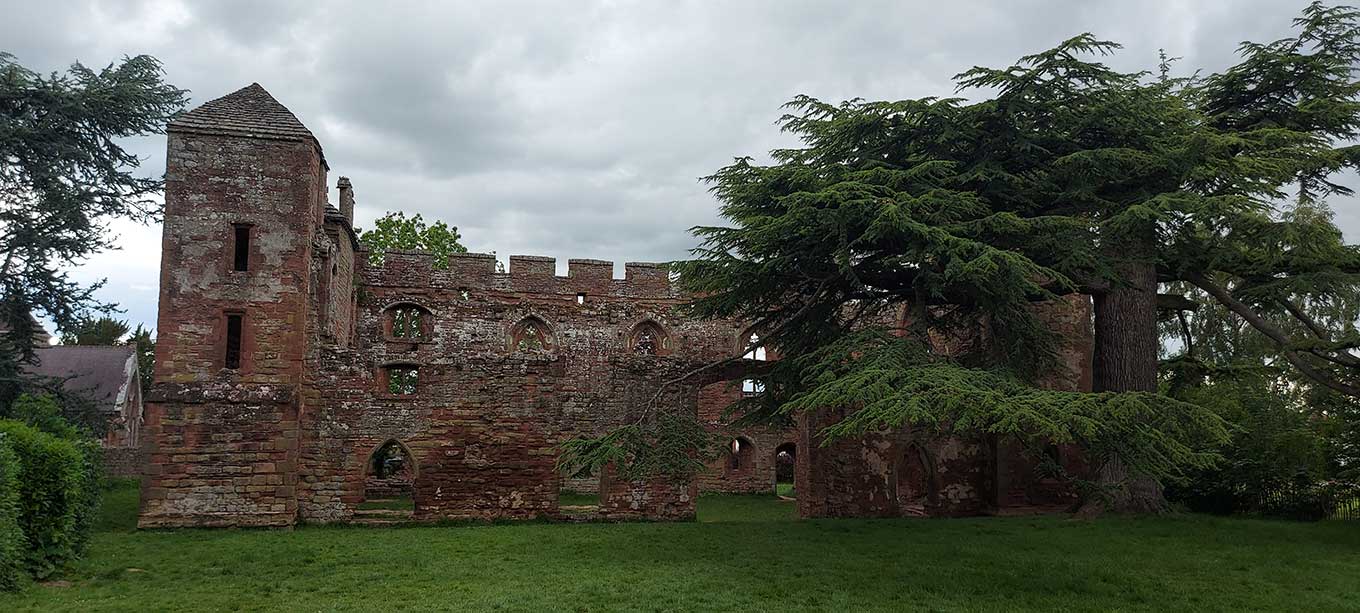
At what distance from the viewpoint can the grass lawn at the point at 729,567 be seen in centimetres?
960

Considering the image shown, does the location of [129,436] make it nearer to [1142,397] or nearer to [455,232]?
[455,232]

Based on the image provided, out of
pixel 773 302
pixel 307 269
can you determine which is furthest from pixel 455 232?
pixel 773 302

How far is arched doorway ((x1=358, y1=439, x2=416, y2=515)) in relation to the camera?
67.0ft

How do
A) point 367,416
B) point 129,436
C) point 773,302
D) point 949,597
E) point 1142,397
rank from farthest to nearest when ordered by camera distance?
point 129,436 → point 367,416 → point 773,302 → point 1142,397 → point 949,597

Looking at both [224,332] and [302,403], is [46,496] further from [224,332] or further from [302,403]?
[302,403]

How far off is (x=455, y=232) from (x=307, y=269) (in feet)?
68.3

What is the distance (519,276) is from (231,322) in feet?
37.8

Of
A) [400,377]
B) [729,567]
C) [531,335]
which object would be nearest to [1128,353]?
[729,567]

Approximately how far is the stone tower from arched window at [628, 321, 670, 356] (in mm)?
12000

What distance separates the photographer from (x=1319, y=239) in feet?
46.6

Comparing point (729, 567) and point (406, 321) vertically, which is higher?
point (406, 321)

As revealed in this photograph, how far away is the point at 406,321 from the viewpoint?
2669 cm

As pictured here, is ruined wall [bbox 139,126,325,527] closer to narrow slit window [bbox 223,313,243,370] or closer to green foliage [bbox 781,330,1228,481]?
narrow slit window [bbox 223,313,243,370]

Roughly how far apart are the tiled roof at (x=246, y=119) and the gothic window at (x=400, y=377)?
9.81 metres
